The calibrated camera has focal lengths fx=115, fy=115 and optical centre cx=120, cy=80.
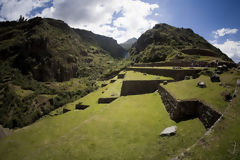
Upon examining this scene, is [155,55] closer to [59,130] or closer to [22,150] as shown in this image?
[59,130]

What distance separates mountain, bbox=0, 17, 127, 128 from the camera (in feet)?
187

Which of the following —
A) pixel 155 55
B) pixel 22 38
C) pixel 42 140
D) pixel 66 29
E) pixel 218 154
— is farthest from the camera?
pixel 66 29

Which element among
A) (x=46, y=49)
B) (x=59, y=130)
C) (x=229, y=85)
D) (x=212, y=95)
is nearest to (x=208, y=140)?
(x=212, y=95)

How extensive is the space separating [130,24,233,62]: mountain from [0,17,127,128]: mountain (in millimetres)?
25152

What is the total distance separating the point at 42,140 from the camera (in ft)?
62.5

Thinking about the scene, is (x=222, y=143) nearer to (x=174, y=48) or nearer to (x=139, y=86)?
(x=139, y=86)

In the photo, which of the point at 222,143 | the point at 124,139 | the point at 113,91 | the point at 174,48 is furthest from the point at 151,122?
the point at 174,48

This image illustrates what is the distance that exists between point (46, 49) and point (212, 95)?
108 m

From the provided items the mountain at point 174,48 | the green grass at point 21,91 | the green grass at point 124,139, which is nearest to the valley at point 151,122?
the green grass at point 124,139

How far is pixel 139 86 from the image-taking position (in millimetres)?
18891

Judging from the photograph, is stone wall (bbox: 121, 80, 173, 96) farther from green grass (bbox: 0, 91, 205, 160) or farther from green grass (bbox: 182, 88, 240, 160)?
green grass (bbox: 182, 88, 240, 160)

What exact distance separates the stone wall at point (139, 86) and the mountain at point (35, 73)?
50514 millimetres

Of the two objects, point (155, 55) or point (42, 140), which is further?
point (155, 55)

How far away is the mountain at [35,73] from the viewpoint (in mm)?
57125
